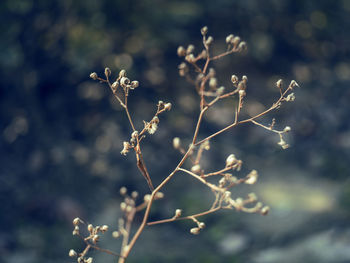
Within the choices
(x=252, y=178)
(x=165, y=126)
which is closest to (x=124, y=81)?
(x=252, y=178)

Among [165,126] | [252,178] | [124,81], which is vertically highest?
[165,126]

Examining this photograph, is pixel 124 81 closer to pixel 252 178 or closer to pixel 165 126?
pixel 252 178

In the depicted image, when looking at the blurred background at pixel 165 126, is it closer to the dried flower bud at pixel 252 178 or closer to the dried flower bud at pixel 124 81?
the dried flower bud at pixel 252 178

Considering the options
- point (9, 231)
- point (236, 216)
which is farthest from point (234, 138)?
point (9, 231)

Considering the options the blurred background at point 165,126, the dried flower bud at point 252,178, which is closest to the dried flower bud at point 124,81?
the dried flower bud at point 252,178

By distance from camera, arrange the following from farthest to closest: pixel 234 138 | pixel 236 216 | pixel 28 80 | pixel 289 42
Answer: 1. pixel 289 42
2. pixel 234 138
3. pixel 28 80
4. pixel 236 216

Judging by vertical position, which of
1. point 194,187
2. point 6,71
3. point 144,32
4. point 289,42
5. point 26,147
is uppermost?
point 289,42

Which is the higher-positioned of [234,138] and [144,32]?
[144,32]

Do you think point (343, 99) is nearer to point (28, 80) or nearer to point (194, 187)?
point (194, 187)
